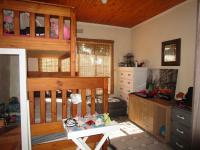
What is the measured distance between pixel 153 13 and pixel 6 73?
332 centimetres

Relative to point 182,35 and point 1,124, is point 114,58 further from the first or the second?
point 1,124

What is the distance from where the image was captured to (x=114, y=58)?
14.5 ft

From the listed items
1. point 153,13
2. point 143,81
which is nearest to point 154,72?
point 143,81

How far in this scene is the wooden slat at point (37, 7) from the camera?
1.74 m

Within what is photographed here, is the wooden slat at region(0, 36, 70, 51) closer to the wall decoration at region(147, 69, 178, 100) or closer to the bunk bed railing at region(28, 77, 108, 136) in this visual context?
the bunk bed railing at region(28, 77, 108, 136)

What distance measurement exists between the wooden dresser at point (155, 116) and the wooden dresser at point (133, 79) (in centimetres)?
47

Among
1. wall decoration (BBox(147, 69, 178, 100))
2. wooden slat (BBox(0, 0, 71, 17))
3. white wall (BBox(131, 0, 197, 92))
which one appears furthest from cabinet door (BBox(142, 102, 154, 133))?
wooden slat (BBox(0, 0, 71, 17))

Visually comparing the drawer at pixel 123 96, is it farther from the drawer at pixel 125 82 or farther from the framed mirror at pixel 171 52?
the framed mirror at pixel 171 52

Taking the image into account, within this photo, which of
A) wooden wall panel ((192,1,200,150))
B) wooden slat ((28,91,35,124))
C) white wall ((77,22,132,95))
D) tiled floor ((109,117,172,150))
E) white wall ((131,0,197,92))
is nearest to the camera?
wooden wall panel ((192,1,200,150))

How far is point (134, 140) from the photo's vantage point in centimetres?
266

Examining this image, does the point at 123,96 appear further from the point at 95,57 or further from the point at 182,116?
the point at 182,116

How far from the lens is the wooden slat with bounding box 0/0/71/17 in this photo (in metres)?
1.74

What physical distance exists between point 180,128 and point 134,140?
2.82ft

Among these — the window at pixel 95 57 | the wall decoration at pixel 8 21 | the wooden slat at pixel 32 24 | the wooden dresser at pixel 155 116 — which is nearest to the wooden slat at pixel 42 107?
the wooden slat at pixel 32 24
